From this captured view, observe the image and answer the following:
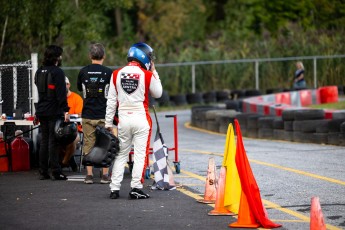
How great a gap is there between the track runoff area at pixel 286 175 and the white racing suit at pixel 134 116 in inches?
30.7

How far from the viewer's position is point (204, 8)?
2356 inches

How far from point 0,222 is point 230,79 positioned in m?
28.9

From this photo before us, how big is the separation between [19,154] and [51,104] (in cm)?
184

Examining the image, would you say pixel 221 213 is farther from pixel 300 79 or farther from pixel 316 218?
pixel 300 79

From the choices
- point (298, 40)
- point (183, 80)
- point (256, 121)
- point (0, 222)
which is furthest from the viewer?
point (298, 40)

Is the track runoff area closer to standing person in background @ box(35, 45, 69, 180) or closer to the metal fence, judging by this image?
standing person in background @ box(35, 45, 69, 180)

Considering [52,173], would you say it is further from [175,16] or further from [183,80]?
[175,16]

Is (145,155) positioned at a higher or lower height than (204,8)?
lower

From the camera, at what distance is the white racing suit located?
475 inches

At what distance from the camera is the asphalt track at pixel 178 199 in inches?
409

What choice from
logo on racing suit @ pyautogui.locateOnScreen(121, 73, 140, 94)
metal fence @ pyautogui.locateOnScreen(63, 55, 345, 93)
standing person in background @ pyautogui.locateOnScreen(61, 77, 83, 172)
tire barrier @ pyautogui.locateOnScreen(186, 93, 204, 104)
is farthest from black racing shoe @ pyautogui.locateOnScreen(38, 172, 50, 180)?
metal fence @ pyautogui.locateOnScreen(63, 55, 345, 93)

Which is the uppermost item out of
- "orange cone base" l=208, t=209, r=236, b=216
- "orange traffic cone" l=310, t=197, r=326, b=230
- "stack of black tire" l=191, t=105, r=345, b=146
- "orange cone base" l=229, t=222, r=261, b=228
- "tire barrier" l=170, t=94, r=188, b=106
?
"tire barrier" l=170, t=94, r=188, b=106

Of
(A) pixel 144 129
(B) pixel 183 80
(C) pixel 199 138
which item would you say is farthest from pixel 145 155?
(B) pixel 183 80

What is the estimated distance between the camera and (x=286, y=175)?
1437 cm
